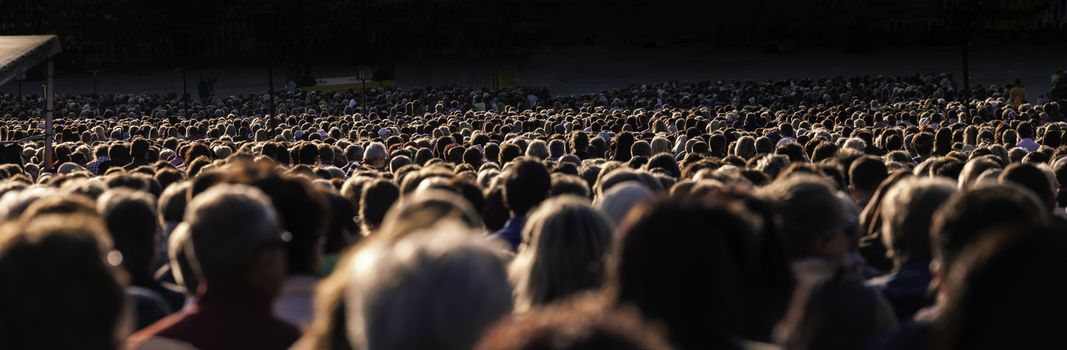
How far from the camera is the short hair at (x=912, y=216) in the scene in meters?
5.32

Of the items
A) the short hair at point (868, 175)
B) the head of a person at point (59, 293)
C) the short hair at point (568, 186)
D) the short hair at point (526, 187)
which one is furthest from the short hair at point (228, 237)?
the short hair at point (868, 175)

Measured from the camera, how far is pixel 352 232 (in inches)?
273

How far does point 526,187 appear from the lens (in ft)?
25.0

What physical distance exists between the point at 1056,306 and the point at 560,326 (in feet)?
3.95

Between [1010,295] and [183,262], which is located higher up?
[1010,295]

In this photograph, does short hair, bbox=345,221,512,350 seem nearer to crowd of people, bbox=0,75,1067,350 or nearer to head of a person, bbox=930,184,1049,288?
crowd of people, bbox=0,75,1067,350

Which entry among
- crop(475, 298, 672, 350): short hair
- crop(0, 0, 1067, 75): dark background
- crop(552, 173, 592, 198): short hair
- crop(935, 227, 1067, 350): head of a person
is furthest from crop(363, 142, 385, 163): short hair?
crop(0, 0, 1067, 75): dark background

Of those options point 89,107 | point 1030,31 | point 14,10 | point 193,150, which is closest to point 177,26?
point 14,10

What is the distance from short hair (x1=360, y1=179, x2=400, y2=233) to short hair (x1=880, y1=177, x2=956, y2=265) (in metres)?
2.97

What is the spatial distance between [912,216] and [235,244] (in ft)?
7.77

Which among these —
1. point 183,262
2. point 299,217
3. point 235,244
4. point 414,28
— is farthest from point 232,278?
point 414,28

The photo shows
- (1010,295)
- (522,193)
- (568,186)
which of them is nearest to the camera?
(1010,295)

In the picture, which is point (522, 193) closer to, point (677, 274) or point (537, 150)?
point (677, 274)

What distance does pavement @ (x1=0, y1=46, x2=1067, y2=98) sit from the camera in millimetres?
72875
